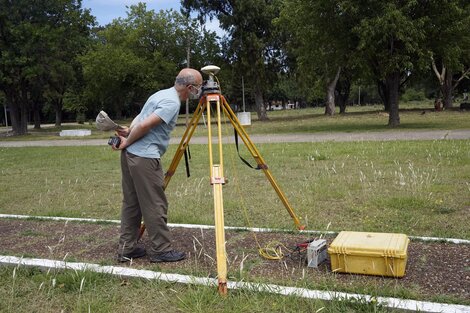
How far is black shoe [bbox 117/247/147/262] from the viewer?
473 cm

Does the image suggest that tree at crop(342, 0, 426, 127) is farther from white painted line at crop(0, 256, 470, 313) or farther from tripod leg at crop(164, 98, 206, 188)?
white painted line at crop(0, 256, 470, 313)

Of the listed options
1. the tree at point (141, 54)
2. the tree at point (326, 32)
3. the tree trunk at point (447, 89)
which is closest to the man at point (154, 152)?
the tree at point (326, 32)

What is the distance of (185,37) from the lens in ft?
143

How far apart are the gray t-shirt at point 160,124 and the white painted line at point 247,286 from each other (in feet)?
3.62

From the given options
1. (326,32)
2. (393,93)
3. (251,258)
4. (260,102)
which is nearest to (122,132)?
(251,258)

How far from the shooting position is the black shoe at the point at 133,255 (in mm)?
4734

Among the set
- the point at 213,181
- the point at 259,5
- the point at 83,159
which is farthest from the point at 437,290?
the point at 259,5

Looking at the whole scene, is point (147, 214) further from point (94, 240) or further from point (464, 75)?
point (464, 75)

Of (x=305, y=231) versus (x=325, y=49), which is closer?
(x=305, y=231)

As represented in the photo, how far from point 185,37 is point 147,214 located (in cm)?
4106

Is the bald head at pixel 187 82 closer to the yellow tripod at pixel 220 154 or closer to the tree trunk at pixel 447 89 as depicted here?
→ the yellow tripod at pixel 220 154

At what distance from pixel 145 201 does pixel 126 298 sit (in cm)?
94

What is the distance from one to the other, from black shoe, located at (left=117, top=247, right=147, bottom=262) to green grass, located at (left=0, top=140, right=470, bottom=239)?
1414 millimetres

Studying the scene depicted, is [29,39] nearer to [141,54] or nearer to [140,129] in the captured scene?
[141,54]
